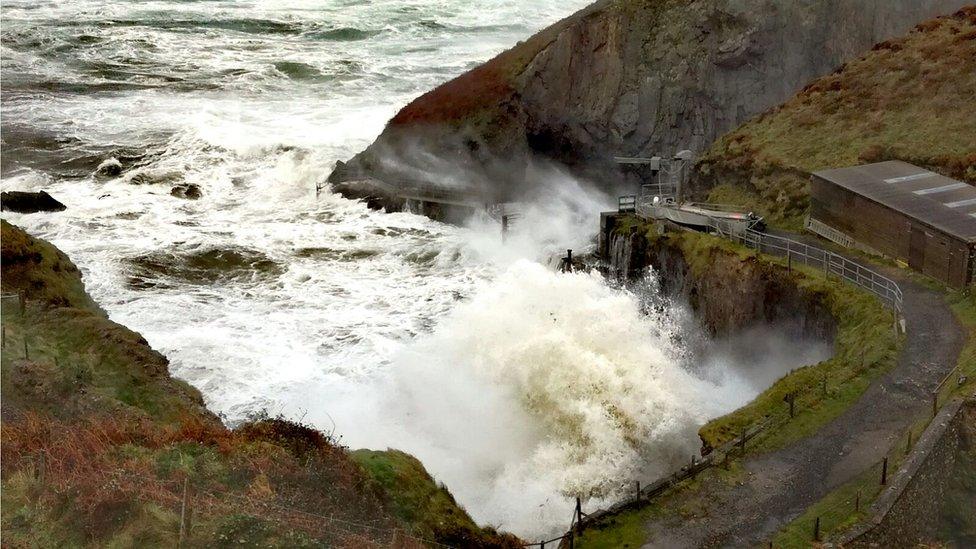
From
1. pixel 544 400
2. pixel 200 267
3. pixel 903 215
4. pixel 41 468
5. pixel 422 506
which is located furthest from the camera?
pixel 200 267

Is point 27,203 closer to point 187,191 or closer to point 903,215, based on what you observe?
Result: point 187,191

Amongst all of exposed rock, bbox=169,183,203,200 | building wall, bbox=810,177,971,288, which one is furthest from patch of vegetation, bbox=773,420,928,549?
exposed rock, bbox=169,183,203,200

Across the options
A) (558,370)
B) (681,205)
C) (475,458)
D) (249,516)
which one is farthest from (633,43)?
(249,516)

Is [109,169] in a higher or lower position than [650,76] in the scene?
lower

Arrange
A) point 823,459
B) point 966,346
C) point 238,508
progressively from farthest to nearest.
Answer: point 966,346 → point 823,459 → point 238,508

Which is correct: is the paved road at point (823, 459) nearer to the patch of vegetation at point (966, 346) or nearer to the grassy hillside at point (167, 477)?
the patch of vegetation at point (966, 346)

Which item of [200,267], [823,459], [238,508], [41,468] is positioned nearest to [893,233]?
[823,459]
